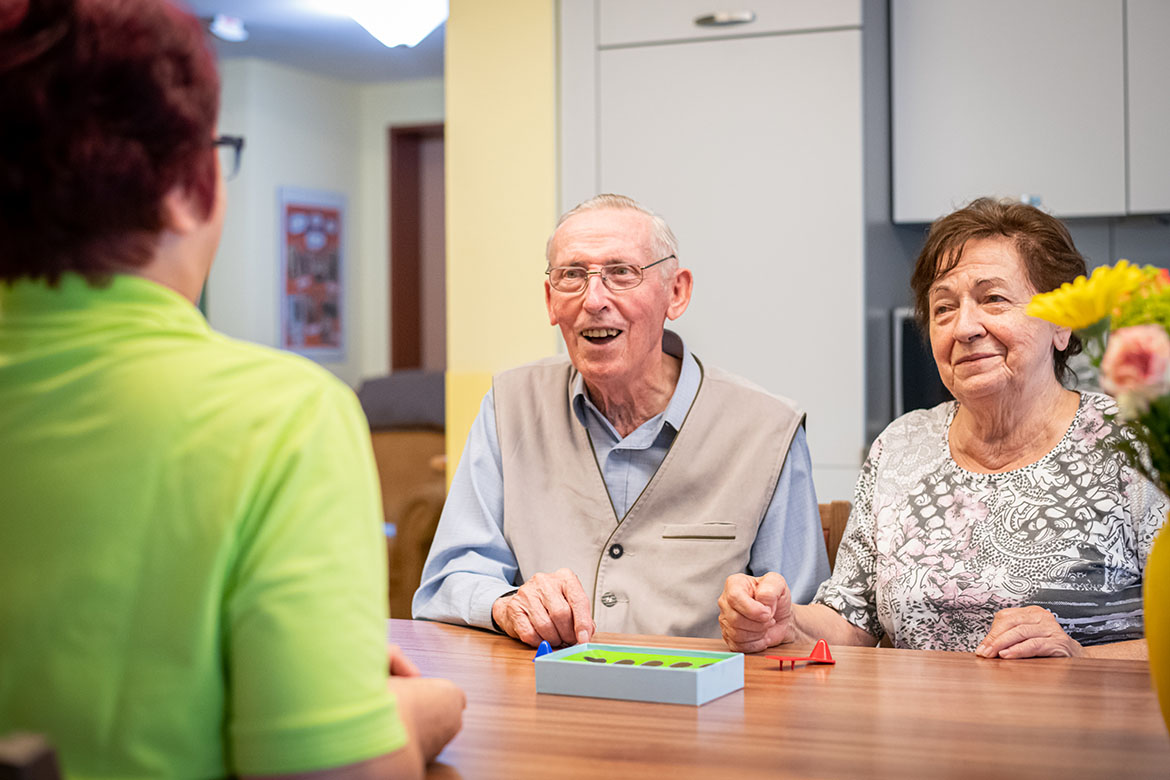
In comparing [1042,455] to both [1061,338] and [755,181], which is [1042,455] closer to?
[1061,338]

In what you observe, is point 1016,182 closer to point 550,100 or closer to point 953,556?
point 550,100

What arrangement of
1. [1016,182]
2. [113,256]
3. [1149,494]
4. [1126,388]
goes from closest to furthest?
[113,256] → [1126,388] → [1149,494] → [1016,182]

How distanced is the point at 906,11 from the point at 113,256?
297 centimetres

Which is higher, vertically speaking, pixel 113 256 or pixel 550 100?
pixel 550 100

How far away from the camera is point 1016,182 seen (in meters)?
3.20

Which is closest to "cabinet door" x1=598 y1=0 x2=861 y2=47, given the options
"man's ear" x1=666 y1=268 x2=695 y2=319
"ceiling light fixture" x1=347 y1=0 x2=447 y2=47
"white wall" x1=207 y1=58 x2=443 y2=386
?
"ceiling light fixture" x1=347 y1=0 x2=447 y2=47

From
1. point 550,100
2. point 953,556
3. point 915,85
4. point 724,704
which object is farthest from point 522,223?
point 724,704

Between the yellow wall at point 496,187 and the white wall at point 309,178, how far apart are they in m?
3.28

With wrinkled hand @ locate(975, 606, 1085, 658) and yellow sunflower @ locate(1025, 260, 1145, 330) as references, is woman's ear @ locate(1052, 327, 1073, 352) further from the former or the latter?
yellow sunflower @ locate(1025, 260, 1145, 330)

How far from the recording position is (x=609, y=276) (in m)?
2.02

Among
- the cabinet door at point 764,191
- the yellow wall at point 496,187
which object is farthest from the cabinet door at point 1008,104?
the yellow wall at point 496,187

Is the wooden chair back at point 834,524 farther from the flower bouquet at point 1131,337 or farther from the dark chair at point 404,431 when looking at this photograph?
the dark chair at point 404,431

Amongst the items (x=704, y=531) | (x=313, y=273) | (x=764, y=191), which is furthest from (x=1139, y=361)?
(x=313, y=273)

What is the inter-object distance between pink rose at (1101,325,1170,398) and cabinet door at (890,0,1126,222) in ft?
7.91
